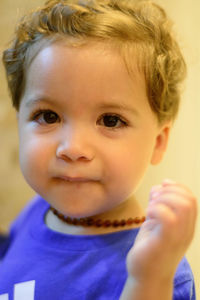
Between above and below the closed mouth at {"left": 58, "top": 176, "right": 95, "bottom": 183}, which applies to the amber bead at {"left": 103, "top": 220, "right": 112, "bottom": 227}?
below

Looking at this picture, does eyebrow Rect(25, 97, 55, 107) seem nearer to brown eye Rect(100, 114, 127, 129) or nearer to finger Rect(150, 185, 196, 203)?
brown eye Rect(100, 114, 127, 129)

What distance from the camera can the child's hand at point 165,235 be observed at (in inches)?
20.1

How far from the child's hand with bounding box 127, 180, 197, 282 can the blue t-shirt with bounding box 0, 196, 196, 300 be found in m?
0.15

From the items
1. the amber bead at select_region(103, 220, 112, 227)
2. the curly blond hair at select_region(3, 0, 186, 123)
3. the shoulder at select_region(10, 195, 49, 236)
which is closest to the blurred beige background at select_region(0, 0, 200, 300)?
the curly blond hair at select_region(3, 0, 186, 123)

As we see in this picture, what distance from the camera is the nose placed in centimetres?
65

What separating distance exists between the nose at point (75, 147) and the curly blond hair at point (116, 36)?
0.50 feet

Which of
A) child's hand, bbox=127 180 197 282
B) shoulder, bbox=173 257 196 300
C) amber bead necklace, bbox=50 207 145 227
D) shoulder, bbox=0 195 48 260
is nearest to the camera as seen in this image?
child's hand, bbox=127 180 197 282

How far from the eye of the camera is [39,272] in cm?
76

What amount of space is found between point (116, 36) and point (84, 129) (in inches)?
7.3

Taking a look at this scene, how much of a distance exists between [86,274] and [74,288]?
34 mm

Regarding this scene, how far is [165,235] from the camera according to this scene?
0.51m

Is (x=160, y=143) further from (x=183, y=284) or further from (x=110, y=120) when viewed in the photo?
(x=183, y=284)

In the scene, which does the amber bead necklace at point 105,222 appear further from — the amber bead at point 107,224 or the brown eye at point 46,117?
the brown eye at point 46,117

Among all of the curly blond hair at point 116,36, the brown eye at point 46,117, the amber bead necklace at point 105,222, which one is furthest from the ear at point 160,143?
the brown eye at point 46,117
